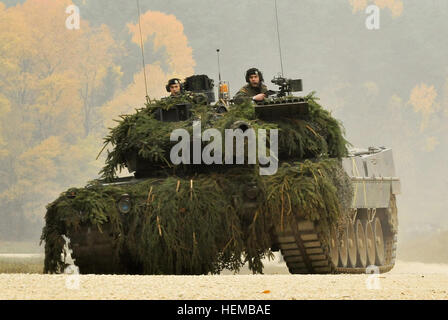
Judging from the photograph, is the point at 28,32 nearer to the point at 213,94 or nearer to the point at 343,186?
the point at 213,94

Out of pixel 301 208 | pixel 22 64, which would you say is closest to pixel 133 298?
pixel 301 208

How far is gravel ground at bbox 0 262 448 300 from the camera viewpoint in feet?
22.9

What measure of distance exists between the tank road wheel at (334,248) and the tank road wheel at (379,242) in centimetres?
368

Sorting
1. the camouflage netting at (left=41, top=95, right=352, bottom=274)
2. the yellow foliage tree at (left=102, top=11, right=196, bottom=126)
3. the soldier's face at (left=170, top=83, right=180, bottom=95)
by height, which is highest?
the yellow foliage tree at (left=102, top=11, right=196, bottom=126)

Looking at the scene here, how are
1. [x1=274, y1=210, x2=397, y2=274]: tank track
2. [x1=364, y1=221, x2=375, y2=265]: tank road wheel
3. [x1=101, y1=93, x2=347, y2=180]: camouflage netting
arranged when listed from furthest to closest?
[x1=364, y1=221, x2=375, y2=265]: tank road wheel < [x1=101, y1=93, x2=347, y2=180]: camouflage netting < [x1=274, y1=210, x2=397, y2=274]: tank track

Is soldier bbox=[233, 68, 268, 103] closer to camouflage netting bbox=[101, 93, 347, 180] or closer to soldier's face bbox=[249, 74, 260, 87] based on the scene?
soldier's face bbox=[249, 74, 260, 87]

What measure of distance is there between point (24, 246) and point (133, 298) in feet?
88.5

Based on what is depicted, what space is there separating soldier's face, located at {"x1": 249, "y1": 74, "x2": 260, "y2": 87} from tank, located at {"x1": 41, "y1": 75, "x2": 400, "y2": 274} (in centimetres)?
119

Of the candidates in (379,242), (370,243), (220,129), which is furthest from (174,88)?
(379,242)

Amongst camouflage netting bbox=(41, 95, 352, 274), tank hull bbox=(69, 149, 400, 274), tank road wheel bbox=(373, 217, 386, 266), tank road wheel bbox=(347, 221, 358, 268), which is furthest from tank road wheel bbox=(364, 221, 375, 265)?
camouflage netting bbox=(41, 95, 352, 274)

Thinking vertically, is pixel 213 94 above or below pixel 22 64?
below

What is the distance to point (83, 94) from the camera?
3928cm

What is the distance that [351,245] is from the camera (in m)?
15.2
